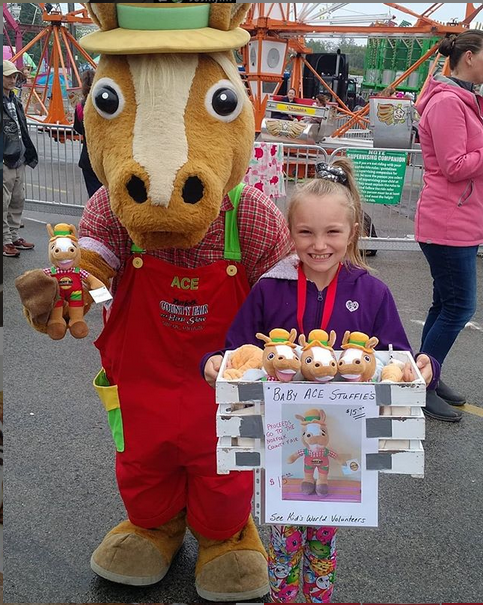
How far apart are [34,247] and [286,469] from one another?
6.28m

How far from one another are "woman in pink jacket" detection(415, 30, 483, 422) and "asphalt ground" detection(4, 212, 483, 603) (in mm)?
730

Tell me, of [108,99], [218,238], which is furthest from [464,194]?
[108,99]

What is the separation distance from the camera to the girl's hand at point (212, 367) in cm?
192

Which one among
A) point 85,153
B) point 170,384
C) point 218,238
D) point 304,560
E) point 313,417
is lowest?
point 304,560

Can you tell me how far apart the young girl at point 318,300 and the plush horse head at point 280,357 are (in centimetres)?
25

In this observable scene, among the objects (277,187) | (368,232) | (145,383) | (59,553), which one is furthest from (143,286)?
(368,232)

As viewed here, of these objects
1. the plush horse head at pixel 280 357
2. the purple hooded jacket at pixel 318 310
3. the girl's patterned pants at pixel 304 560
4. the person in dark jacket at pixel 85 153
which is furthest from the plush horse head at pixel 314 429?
the person in dark jacket at pixel 85 153

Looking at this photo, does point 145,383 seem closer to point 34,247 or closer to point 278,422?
point 278,422

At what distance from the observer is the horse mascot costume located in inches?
73.5

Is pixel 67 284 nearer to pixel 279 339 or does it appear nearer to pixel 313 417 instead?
pixel 279 339

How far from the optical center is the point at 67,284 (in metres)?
2.03

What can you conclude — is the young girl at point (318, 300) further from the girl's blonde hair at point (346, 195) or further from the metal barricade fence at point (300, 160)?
the metal barricade fence at point (300, 160)

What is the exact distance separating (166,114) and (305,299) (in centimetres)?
67

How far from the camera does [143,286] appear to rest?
222 cm
